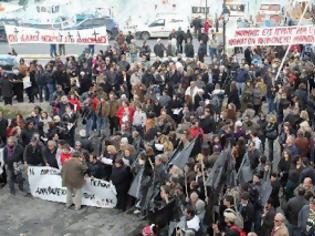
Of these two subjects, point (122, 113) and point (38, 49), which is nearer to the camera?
point (122, 113)

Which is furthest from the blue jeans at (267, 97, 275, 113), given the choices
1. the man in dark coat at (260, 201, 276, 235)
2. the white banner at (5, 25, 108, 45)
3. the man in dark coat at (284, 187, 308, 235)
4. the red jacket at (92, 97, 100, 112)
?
the man in dark coat at (260, 201, 276, 235)

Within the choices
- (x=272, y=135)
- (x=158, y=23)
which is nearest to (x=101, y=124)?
(x=272, y=135)

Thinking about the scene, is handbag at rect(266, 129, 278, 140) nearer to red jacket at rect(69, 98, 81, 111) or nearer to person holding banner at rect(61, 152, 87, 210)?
person holding banner at rect(61, 152, 87, 210)

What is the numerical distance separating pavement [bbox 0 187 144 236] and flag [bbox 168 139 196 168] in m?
1.42

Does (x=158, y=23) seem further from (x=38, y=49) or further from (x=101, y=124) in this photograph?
(x=101, y=124)

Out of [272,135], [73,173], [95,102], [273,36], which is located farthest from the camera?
[273,36]

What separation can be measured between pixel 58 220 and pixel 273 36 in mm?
11571

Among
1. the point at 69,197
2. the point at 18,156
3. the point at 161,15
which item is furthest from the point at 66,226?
the point at 161,15

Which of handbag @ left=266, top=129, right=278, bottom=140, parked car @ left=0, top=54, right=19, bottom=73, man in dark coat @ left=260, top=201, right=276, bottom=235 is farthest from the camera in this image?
parked car @ left=0, top=54, right=19, bottom=73

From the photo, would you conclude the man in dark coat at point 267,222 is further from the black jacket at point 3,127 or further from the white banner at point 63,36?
the white banner at point 63,36

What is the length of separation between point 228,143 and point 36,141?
14.1 ft

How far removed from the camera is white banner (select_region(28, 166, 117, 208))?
14.7 meters

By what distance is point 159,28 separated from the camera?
40281 millimetres

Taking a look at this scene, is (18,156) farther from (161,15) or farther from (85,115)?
(161,15)
